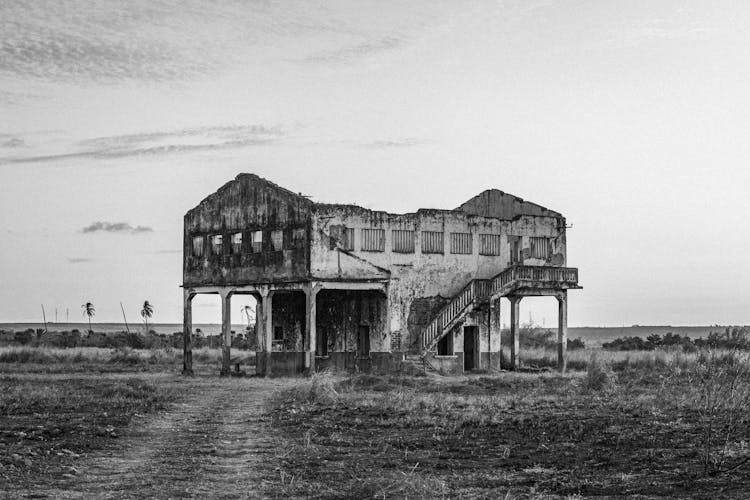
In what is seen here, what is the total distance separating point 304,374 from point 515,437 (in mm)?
24563

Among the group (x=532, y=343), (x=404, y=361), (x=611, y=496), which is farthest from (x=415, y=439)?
(x=532, y=343)

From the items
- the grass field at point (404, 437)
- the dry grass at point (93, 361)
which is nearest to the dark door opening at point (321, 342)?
the dry grass at point (93, 361)

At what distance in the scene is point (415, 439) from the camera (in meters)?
21.5

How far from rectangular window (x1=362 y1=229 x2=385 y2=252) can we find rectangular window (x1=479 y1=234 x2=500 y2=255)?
208 inches

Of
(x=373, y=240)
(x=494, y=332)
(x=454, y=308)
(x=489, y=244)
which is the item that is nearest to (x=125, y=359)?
(x=373, y=240)

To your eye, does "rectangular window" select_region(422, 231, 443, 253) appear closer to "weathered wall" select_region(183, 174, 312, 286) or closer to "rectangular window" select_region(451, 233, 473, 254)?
"rectangular window" select_region(451, 233, 473, 254)

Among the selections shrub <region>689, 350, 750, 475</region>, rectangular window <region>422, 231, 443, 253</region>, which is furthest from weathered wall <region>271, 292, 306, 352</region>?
shrub <region>689, 350, 750, 475</region>

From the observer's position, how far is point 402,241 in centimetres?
4778

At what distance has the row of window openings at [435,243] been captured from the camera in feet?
153

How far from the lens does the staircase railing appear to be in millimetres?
45969

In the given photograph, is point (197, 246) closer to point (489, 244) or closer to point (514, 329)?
point (489, 244)

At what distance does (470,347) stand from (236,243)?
1172 cm

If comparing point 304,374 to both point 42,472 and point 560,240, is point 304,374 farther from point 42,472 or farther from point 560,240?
point 42,472

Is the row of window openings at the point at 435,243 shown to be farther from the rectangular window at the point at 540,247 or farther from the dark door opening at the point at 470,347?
the dark door opening at the point at 470,347
